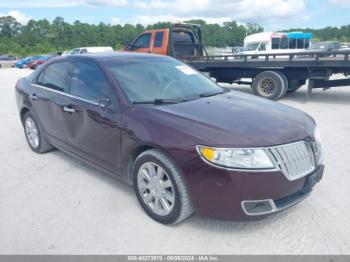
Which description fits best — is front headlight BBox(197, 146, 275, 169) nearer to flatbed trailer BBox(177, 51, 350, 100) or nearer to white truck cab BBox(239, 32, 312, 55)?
flatbed trailer BBox(177, 51, 350, 100)

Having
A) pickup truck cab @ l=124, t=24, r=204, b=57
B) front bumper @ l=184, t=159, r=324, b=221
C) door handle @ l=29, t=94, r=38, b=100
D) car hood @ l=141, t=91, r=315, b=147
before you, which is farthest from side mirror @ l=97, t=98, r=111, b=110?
pickup truck cab @ l=124, t=24, r=204, b=57

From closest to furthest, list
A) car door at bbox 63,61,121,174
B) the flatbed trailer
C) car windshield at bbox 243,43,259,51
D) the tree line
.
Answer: car door at bbox 63,61,121,174 < the flatbed trailer < car windshield at bbox 243,43,259,51 < the tree line

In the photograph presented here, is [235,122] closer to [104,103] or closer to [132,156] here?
[132,156]

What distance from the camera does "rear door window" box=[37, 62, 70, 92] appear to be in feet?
13.5

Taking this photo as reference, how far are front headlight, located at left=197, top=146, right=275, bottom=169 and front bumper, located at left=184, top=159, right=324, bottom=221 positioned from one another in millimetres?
54

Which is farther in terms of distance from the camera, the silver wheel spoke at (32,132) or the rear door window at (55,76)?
the silver wheel spoke at (32,132)

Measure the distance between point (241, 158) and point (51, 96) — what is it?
9.23 feet

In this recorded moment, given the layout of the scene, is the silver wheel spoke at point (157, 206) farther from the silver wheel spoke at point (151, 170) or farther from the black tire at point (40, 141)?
the black tire at point (40, 141)

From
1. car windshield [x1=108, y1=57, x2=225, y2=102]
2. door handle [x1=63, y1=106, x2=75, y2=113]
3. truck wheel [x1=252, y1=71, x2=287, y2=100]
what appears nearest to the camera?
car windshield [x1=108, y1=57, x2=225, y2=102]

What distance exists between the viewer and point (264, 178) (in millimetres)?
2500

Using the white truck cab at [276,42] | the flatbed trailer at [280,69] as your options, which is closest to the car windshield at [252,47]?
the white truck cab at [276,42]

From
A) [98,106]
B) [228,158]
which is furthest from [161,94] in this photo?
[228,158]

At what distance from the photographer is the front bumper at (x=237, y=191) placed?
2.50m

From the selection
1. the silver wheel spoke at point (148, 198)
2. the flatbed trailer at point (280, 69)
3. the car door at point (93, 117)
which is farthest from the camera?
the flatbed trailer at point (280, 69)
